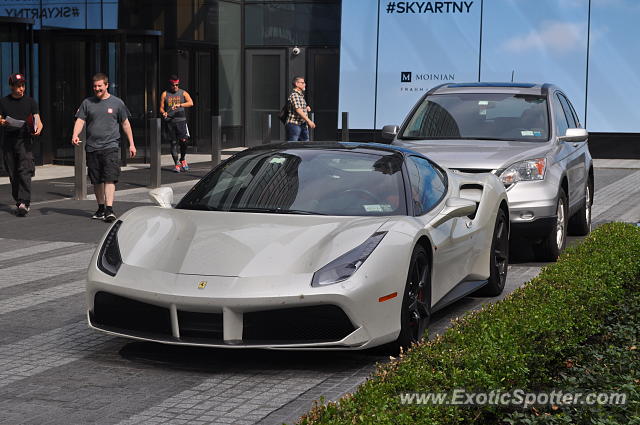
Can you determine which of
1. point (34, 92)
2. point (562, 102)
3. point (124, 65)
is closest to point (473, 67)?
point (124, 65)

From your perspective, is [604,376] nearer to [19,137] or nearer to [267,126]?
[19,137]

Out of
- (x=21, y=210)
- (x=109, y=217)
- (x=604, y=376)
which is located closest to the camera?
(x=604, y=376)

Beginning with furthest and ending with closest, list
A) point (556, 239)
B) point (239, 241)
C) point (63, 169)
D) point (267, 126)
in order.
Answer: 1. point (267, 126)
2. point (63, 169)
3. point (556, 239)
4. point (239, 241)

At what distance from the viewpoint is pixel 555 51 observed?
28656 millimetres

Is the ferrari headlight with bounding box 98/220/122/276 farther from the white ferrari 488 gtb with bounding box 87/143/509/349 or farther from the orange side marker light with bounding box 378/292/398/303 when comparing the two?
the orange side marker light with bounding box 378/292/398/303

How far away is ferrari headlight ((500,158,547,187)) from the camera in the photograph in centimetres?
1077

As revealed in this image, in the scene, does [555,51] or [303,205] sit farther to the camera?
[555,51]

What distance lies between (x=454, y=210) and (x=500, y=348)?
8.25 ft

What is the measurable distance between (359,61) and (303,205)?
917 inches

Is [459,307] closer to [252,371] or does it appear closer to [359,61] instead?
[252,371]

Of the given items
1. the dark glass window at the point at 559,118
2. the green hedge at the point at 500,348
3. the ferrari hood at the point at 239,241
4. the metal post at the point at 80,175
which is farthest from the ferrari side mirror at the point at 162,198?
the metal post at the point at 80,175

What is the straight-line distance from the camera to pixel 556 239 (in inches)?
438

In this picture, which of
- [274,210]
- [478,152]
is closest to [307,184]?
[274,210]
